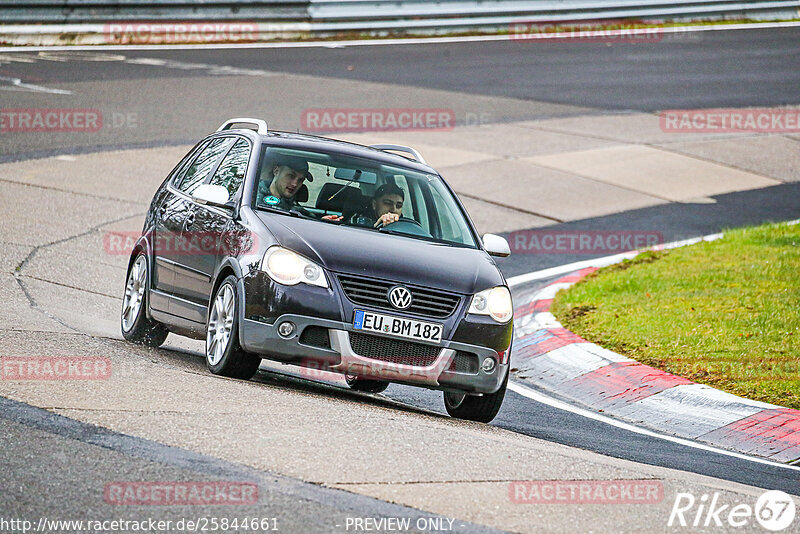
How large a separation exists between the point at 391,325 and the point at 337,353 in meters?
0.37

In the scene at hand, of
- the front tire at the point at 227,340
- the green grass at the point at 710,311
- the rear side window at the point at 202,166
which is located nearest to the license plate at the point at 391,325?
the front tire at the point at 227,340

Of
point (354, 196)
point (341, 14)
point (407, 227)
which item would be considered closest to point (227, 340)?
point (354, 196)

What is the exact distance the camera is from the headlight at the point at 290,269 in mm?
7758

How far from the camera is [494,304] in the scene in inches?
321

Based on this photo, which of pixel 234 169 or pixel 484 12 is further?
pixel 484 12

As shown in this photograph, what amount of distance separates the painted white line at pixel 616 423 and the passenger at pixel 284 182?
248 centimetres

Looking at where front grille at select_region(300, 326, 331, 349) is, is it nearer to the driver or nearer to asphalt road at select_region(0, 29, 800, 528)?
the driver

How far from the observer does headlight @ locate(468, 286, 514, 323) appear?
8.06 m

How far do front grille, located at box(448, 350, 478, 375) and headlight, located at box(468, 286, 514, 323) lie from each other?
0.28 m

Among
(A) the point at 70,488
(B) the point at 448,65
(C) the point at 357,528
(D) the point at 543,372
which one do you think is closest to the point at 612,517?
(C) the point at 357,528

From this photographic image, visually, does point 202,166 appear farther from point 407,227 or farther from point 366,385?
point 366,385

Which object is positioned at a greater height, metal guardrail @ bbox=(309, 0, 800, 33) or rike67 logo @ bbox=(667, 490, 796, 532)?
metal guardrail @ bbox=(309, 0, 800, 33)

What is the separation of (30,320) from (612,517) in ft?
16.6

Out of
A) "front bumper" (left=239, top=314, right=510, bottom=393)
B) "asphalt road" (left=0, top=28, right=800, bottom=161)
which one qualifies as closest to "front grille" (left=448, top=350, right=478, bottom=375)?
"front bumper" (left=239, top=314, right=510, bottom=393)
